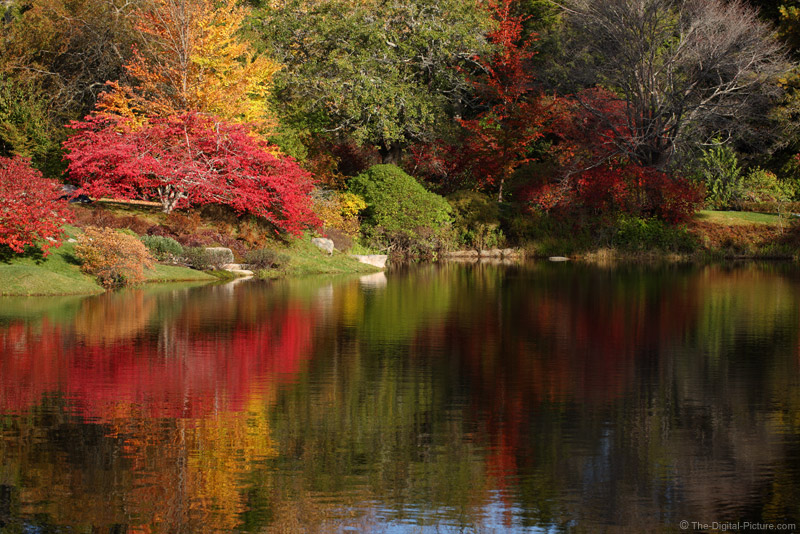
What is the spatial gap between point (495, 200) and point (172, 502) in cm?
3541

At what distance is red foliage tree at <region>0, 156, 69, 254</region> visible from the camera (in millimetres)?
21906

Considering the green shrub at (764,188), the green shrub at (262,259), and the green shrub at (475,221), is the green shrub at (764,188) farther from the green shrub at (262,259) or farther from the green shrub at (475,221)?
the green shrub at (262,259)

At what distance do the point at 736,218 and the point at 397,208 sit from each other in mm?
14451

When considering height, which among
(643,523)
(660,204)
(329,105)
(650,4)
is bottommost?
(643,523)

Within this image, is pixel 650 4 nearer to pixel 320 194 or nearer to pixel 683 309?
pixel 320 194

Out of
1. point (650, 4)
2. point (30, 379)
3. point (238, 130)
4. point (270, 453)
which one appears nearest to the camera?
point (270, 453)

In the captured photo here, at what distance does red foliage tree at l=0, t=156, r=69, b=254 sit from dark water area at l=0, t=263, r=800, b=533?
3.73 meters

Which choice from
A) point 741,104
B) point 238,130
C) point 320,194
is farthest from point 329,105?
point 741,104

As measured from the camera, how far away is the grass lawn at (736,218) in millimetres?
39750

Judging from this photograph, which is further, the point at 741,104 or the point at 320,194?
the point at 741,104

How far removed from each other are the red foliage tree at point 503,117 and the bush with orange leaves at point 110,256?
68.8ft

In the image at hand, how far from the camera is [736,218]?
4038cm

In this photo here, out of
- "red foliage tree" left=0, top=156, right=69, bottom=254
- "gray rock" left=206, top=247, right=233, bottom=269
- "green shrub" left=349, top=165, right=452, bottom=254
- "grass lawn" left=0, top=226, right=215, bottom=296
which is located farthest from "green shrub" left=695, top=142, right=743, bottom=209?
"red foliage tree" left=0, top=156, right=69, bottom=254

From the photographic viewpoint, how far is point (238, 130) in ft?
103
